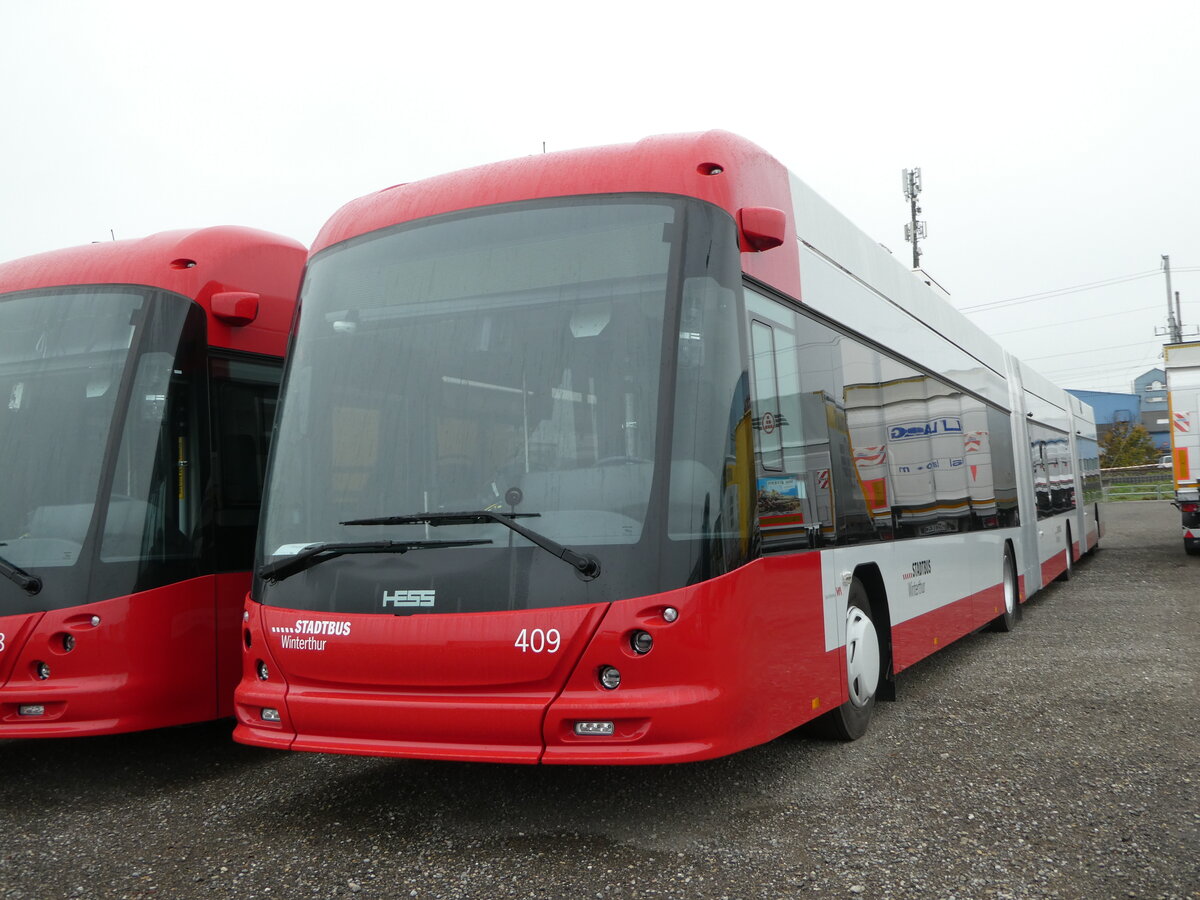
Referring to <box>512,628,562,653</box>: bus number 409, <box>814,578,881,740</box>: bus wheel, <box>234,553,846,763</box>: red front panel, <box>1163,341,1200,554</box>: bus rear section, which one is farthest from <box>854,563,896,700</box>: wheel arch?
<box>1163,341,1200,554</box>: bus rear section

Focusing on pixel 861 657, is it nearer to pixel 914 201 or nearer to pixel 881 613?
pixel 881 613

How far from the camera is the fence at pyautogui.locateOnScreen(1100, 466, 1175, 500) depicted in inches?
2031

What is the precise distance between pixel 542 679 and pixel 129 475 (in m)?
2.87

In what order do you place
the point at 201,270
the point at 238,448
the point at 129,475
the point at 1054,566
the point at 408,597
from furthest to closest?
the point at 1054,566 → the point at 238,448 → the point at 201,270 → the point at 129,475 → the point at 408,597

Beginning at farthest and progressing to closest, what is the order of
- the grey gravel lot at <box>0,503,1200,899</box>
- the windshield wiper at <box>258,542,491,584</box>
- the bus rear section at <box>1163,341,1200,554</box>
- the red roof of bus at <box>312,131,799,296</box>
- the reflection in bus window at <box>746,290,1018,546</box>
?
the bus rear section at <box>1163,341,1200,554</box> < the reflection in bus window at <box>746,290,1018,546</box> < the red roof of bus at <box>312,131,799,296</box> < the windshield wiper at <box>258,542,491,584</box> < the grey gravel lot at <box>0,503,1200,899</box>

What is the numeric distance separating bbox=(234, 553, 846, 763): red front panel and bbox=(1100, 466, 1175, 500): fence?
49.2 m

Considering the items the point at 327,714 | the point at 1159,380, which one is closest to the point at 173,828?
the point at 327,714

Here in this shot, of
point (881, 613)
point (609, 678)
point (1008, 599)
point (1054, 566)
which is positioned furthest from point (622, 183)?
point (1054, 566)

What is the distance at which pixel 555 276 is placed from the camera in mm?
4879

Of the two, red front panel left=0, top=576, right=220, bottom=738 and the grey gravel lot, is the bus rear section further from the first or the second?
red front panel left=0, top=576, right=220, bottom=738

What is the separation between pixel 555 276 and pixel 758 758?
2.83m

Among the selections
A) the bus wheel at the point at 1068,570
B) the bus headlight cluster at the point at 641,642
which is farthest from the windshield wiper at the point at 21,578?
the bus wheel at the point at 1068,570

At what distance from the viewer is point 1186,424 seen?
18.8m

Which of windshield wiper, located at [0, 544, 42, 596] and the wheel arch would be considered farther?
the wheel arch
